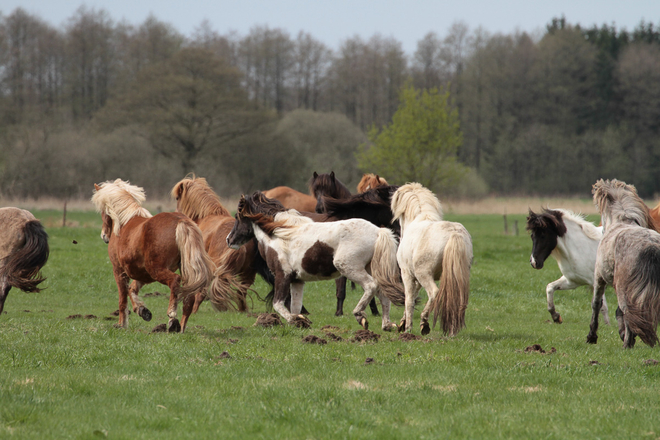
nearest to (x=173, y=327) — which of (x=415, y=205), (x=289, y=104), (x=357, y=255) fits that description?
(x=357, y=255)

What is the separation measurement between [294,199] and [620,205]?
7726 millimetres

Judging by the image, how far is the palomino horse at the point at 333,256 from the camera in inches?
319

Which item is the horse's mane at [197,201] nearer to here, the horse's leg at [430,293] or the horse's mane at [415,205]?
the horse's mane at [415,205]

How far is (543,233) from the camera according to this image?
943 centimetres

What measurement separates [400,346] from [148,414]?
10.8 ft

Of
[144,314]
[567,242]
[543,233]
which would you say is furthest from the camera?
[567,242]

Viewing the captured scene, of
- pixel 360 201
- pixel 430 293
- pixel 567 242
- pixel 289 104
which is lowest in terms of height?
pixel 430 293

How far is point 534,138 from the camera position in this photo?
183ft

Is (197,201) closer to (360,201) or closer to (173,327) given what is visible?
(360,201)

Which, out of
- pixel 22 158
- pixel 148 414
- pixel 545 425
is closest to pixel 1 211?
pixel 148 414

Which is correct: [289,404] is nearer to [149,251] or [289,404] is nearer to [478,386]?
[478,386]

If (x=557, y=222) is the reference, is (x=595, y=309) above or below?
below

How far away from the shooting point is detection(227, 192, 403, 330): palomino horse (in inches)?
319

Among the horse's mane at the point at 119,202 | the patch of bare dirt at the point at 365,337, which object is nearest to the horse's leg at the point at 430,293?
the patch of bare dirt at the point at 365,337
